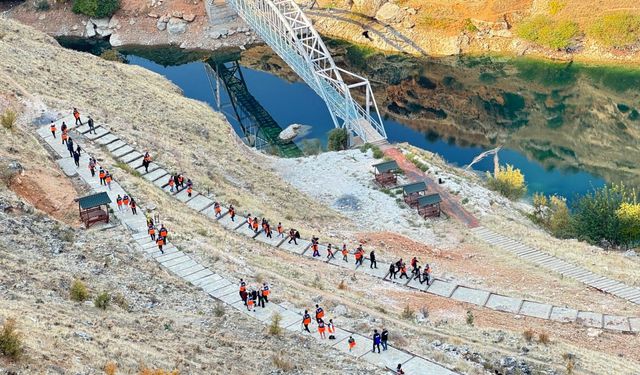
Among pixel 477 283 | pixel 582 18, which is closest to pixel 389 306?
pixel 477 283

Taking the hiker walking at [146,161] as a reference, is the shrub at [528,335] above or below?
below

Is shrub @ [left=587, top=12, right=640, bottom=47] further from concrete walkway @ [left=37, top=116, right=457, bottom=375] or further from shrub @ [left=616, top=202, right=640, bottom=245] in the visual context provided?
concrete walkway @ [left=37, top=116, right=457, bottom=375]

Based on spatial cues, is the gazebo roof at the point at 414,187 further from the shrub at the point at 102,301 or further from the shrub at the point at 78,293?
the shrub at the point at 78,293

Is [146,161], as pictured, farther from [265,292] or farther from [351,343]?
[351,343]

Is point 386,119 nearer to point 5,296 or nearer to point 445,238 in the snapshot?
point 445,238

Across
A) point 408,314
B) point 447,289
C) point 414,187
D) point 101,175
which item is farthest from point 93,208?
point 414,187

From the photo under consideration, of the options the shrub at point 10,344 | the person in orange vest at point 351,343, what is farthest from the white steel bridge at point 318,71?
the shrub at point 10,344

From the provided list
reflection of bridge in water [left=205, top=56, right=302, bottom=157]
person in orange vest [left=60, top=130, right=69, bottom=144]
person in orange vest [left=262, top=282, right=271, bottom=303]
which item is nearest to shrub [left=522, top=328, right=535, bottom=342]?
person in orange vest [left=262, top=282, right=271, bottom=303]
